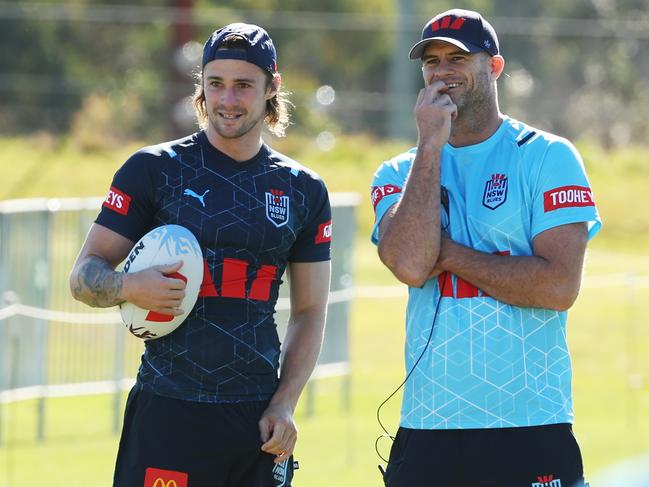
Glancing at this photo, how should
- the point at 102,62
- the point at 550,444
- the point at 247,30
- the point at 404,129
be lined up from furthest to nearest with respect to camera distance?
the point at 102,62 → the point at 404,129 → the point at 247,30 → the point at 550,444

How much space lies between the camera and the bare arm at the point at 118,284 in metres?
4.43

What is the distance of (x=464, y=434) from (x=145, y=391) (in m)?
1.14

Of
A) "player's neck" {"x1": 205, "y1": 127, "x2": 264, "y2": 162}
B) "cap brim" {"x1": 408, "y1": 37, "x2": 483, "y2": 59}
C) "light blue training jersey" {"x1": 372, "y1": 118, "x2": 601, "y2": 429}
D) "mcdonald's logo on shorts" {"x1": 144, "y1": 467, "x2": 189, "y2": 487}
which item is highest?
"cap brim" {"x1": 408, "y1": 37, "x2": 483, "y2": 59}

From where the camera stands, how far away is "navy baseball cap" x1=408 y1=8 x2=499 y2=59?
15.2 feet

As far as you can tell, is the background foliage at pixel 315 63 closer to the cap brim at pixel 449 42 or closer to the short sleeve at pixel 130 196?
the cap brim at pixel 449 42

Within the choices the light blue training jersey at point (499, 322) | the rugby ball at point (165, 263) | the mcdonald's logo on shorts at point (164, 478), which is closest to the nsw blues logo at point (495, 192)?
the light blue training jersey at point (499, 322)

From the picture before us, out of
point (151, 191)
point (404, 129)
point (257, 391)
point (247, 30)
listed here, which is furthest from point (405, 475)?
point (404, 129)

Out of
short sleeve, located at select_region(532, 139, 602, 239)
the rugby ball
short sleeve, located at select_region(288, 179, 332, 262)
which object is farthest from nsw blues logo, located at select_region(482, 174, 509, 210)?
the rugby ball

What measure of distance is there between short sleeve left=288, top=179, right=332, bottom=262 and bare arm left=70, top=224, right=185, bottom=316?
61 centimetres

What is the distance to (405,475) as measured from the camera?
177 inches

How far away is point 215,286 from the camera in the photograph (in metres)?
4.59

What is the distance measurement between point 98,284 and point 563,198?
5.35 ft

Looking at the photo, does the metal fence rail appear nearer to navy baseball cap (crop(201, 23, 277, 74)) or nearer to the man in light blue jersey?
navy baseball cap (crop(201, 23, 277, 74))

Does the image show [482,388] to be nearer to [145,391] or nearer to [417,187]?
[417,187]
